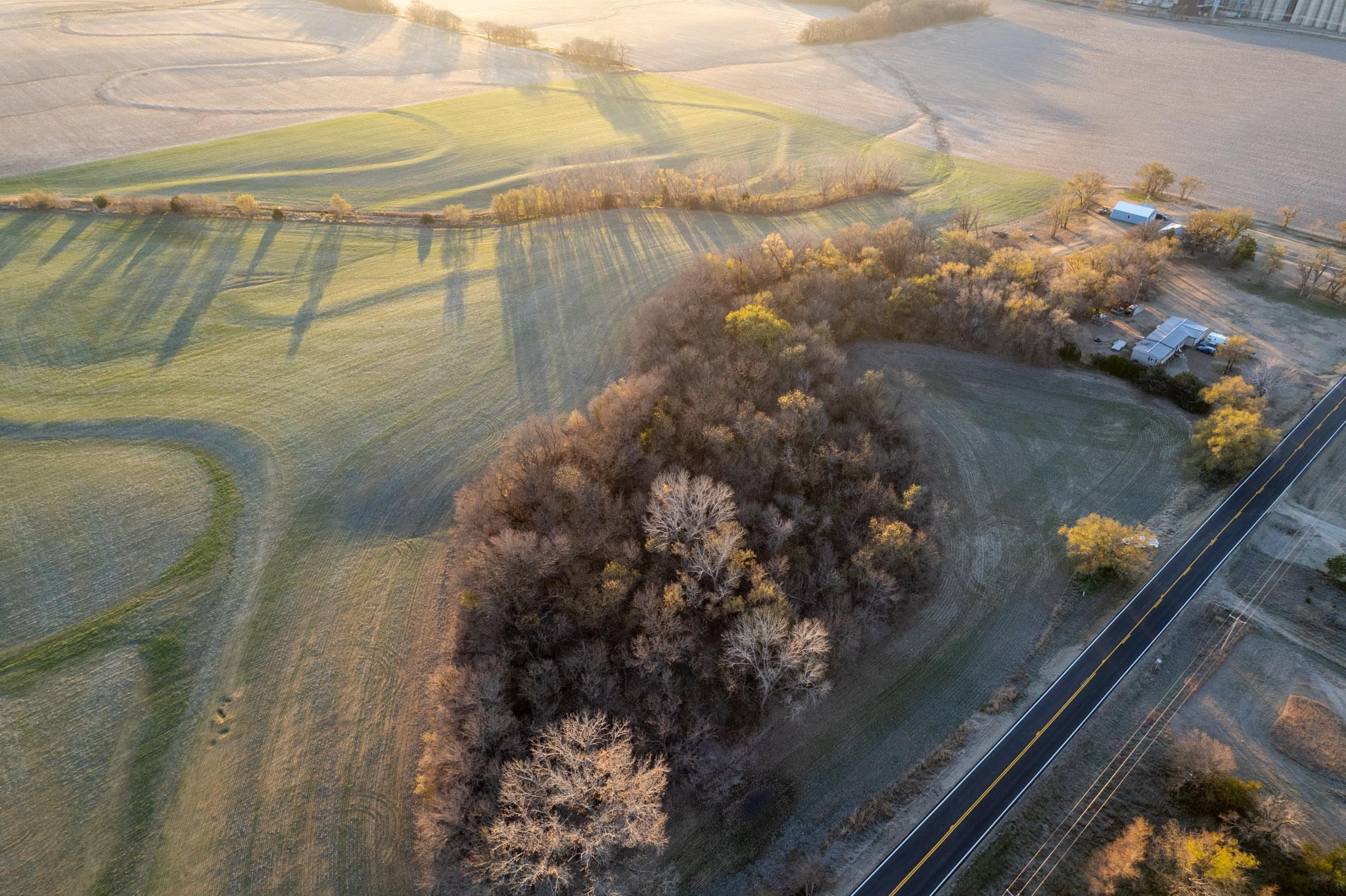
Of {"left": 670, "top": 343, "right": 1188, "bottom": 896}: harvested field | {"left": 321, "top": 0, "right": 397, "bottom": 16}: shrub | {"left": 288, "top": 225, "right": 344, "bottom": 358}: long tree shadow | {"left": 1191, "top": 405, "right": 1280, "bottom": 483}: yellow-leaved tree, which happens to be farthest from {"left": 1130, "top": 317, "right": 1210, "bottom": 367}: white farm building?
{"left": 321, "top": 0, "right": 397, "bottom": 16}: shrub

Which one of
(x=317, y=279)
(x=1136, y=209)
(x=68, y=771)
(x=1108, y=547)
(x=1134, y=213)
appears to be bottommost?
(x=68, y=771)

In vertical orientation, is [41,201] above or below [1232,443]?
above

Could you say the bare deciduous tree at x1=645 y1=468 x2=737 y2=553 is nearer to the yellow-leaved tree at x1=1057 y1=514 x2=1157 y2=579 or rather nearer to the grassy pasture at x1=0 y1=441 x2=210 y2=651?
the yellow-leaved tree at x1=1057 y1=514 x2=1157 y2=579

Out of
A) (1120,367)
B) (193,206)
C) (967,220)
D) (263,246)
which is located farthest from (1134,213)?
(193,206)

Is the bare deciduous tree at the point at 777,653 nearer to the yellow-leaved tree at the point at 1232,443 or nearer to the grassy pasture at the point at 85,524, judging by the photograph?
the grassy pasture at the point at 85,524

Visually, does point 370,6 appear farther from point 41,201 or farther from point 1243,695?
point 1243,695

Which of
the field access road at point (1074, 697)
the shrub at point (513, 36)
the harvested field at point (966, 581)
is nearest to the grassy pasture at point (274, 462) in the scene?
the harvested field at point (966, 581)

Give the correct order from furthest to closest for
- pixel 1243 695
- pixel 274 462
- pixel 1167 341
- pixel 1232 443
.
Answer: pixel 1167 341, pixel 1232 443, pixel 274 462, pixel 1243 695

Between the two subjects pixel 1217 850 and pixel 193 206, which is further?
pixel 193 206
